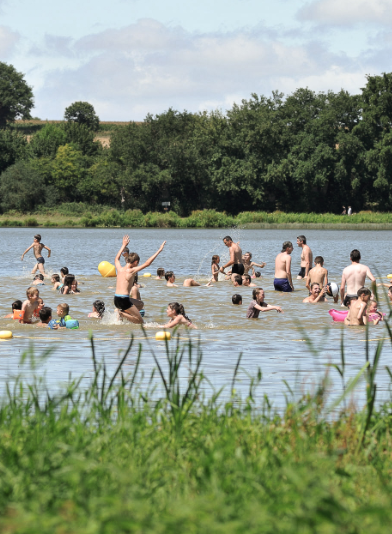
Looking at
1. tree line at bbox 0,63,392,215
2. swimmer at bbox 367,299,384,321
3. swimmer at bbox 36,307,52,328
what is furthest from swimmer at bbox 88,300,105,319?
tree line at bbox 0,63,392,215

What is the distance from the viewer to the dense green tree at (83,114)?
136 meters

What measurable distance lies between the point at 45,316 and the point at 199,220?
63.2 meters

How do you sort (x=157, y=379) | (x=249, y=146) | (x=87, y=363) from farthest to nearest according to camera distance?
(x=249, y=146) < (x=87, y=363) < (x=157, y=379)

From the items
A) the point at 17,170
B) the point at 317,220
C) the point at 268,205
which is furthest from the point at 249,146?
the point at 17,170

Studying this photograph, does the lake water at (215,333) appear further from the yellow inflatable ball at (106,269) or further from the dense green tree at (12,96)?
the dense green tree at (12,96)

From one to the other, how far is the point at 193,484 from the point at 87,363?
6514mm

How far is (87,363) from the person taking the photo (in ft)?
35.4

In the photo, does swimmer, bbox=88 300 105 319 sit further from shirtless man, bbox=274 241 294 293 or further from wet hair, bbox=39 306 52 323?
shirtless man, bbox=274 241 294 293

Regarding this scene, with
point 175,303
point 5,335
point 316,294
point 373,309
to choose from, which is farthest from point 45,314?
→ point 316,294

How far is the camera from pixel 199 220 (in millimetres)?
77750

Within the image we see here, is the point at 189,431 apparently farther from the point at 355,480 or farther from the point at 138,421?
the point at 355,480

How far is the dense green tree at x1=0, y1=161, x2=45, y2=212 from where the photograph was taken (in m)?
86.9

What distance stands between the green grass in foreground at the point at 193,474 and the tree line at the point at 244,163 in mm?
79546

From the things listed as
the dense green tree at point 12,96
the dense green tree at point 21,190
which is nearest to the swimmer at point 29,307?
the dense green tree at point 21,190
